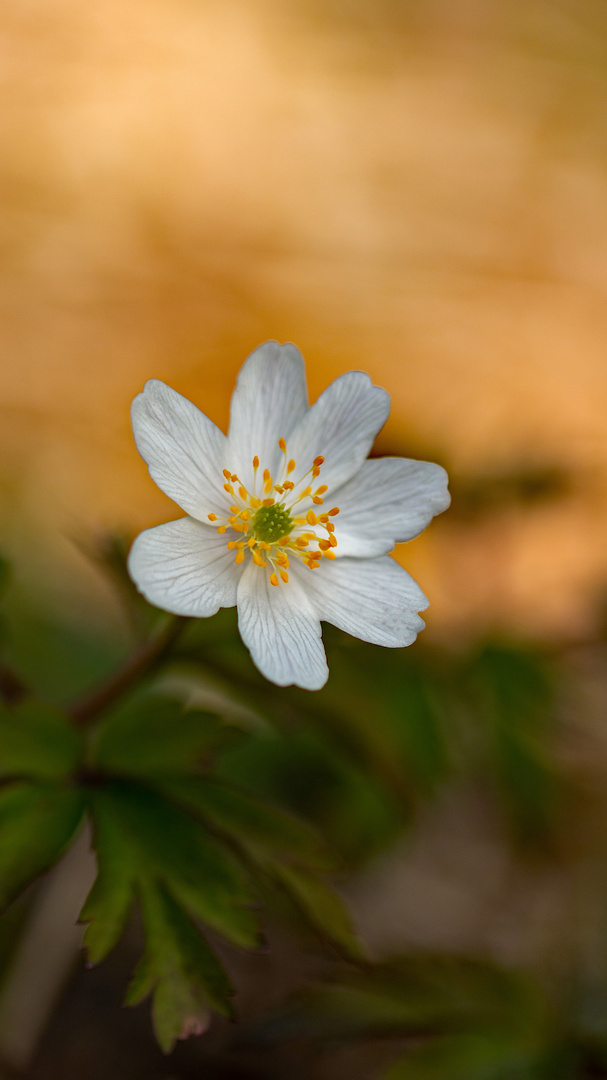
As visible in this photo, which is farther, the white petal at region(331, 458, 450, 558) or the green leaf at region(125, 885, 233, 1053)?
the white petal at region(331, 458, 450, 558)

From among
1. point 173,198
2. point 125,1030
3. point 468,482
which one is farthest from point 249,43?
point 125,1030

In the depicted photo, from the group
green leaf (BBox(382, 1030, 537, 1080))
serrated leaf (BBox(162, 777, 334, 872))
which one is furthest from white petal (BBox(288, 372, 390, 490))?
green leaf (BBox(382, 1030, 537, 1080))

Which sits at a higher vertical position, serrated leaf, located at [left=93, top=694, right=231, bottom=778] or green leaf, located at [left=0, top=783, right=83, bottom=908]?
serrated leaf, located at [left=93, top=694, right=231, bottom=778]

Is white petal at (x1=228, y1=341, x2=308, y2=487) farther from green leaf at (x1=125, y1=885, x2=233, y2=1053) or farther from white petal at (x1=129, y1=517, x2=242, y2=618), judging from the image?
green leaf at (x1=125, y1=885, x2=233, y2=1053)

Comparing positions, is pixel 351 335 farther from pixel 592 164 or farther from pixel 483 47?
pixel 483 47

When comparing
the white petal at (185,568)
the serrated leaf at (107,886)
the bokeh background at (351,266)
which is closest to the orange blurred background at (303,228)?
the bokeh background at (351,266)

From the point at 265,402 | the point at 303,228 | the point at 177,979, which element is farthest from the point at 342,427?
the point at 303,228

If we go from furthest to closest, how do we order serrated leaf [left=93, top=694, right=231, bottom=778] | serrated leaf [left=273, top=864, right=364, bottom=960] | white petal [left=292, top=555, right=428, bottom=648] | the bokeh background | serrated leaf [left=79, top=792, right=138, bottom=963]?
the bokeh background → serrated leaf [left=93, top=694, right=231, bottom=778] → serrated leaf [left=273, top=864, right=364, bottom=960] → white petal [left=292, top=555, right=428, bottom=648] → serrated leaf [left=79, top=792, right=138, bottom=963]
